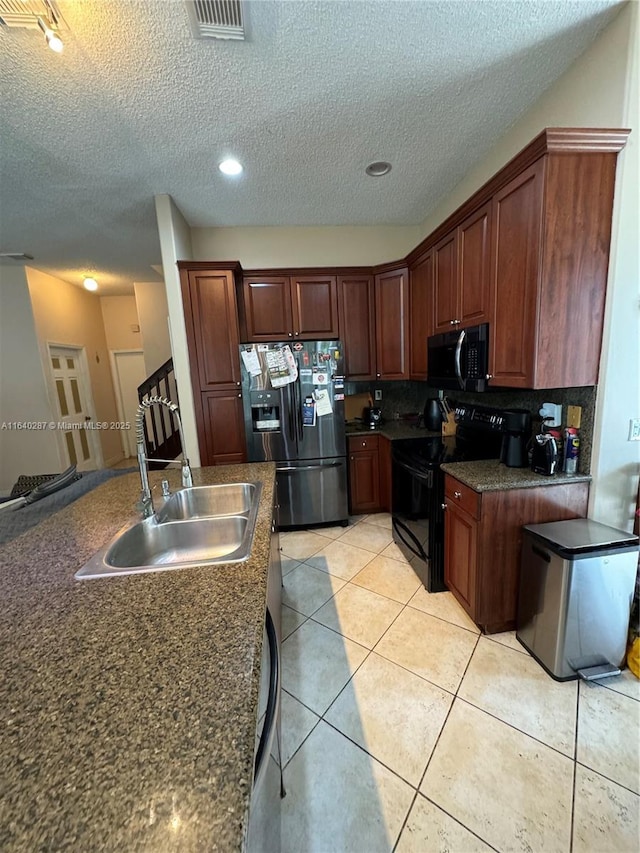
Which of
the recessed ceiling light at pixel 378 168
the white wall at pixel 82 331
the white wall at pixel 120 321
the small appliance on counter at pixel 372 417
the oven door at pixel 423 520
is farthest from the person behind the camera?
the white wall at pixel 120 321

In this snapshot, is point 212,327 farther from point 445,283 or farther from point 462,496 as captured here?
point 462,496

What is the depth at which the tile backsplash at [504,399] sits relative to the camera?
66.1 inches

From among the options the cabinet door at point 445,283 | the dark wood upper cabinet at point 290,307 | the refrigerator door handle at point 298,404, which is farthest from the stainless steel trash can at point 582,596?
the dark wood upper cabinet at point 290,307

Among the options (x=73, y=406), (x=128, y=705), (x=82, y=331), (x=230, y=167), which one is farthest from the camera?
(x=82, y=331)

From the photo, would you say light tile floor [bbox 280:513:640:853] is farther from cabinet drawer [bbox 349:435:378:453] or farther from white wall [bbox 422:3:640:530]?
cabinet drawer [bbox 349:435:378:453]

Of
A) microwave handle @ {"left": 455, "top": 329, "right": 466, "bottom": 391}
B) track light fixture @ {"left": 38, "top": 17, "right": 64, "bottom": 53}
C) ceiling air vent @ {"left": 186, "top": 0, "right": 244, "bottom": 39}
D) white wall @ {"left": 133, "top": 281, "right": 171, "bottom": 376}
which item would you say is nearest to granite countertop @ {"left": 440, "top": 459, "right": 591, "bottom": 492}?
microwave handle @ {"left": 455, "top": 329, "right": 466, "bottom": 391}

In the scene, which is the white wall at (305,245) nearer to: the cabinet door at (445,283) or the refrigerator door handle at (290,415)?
the cabinet door at (445,283)

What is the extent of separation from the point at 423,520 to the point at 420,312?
1731mm

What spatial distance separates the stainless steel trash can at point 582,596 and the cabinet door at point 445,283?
1461mm

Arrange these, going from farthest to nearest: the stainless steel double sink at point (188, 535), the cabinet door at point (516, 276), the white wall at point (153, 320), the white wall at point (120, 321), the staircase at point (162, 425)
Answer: the white wall at point (120, 321)
the white wall at point (153, 320)
the staircase at point (162, 425)
the cabinet door at point (516, 276)
the stainless steel double sink at point (188, 535)

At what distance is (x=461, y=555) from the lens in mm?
1900

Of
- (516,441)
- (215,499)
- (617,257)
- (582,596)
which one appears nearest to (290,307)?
(215,499)

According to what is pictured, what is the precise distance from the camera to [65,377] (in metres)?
4.91

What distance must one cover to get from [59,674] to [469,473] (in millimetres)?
1786
